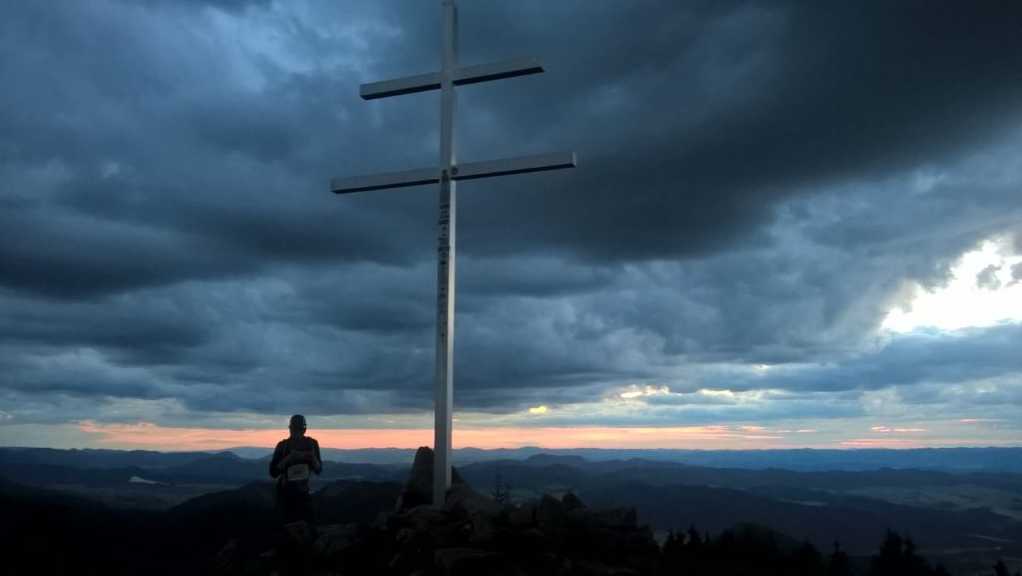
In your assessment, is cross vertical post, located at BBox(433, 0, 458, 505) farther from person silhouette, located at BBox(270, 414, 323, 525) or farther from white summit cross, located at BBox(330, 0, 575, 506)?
person silhouette, located at BBox(270, 414, 323, 525)

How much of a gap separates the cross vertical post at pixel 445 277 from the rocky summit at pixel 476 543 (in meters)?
0.81

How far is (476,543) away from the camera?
13.7 m

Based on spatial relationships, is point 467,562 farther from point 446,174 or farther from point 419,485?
point 446,174

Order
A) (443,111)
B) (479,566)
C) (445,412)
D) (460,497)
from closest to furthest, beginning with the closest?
1. (479,566)
2. (460,497)
3. (445,412)
4. (443,111)

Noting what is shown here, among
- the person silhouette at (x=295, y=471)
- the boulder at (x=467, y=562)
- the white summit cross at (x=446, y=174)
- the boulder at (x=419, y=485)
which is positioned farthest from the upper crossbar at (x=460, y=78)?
the boulder at (x=467, y=562)

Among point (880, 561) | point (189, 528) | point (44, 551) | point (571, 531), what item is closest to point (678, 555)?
point (571, 531)

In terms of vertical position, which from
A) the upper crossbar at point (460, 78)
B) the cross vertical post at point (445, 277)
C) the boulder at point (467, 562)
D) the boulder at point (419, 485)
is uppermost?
the upper crossbar at point (460, 78)

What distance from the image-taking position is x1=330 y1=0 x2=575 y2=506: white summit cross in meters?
16.9

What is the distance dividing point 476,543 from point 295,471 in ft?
19.6

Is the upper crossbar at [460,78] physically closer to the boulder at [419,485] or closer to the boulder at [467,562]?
the boulder at [419,485]

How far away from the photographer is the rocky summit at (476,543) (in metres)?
13.2

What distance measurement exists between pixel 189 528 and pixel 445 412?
442 ft

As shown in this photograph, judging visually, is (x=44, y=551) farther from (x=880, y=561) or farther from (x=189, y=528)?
(x=189, y=528)

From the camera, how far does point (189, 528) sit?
13788 cm
